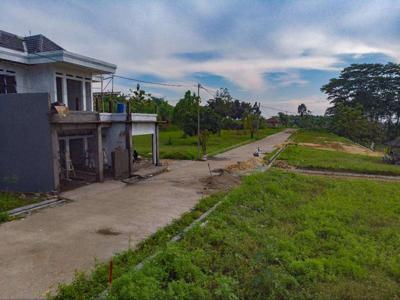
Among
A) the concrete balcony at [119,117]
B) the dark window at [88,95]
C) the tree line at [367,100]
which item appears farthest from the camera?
the tree line at [367,100]

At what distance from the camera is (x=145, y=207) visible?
859cm

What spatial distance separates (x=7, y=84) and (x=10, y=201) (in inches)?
211

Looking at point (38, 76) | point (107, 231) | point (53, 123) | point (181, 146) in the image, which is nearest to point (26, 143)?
point (53, 123)

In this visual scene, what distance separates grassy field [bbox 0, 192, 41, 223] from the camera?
7233 mm

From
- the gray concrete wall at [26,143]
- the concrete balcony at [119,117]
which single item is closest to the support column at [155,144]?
the concrete balcony at [119,117]

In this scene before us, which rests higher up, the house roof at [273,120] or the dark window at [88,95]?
the dark window at [88,95]

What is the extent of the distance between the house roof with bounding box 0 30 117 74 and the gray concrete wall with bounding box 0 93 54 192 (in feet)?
7.98

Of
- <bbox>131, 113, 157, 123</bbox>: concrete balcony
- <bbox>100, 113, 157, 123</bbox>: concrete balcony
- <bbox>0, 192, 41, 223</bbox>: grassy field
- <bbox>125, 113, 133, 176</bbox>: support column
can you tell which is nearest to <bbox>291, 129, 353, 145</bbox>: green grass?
<bbox>131, 113, 157, 123</bbox>: concrete balcony

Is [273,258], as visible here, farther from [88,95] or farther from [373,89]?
[373,89]

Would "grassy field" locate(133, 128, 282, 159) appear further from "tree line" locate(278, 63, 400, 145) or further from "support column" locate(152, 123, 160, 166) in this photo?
"tree line" locate(278, 63, 400, 145)

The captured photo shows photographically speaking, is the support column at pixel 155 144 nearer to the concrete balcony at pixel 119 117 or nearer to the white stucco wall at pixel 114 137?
the concrete balcony at pixel 119 117

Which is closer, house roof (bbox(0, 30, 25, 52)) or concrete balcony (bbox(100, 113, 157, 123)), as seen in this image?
house roof (bbox(0, 30, 25, 52))

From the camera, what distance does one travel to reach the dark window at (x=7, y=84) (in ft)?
37.0

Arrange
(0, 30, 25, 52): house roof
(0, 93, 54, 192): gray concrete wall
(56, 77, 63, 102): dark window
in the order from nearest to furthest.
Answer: (0, 93, 54, 192): gray concrete wall
(0, 30, 25, 52): house roof
(56, 77, 63, 102): dark window
